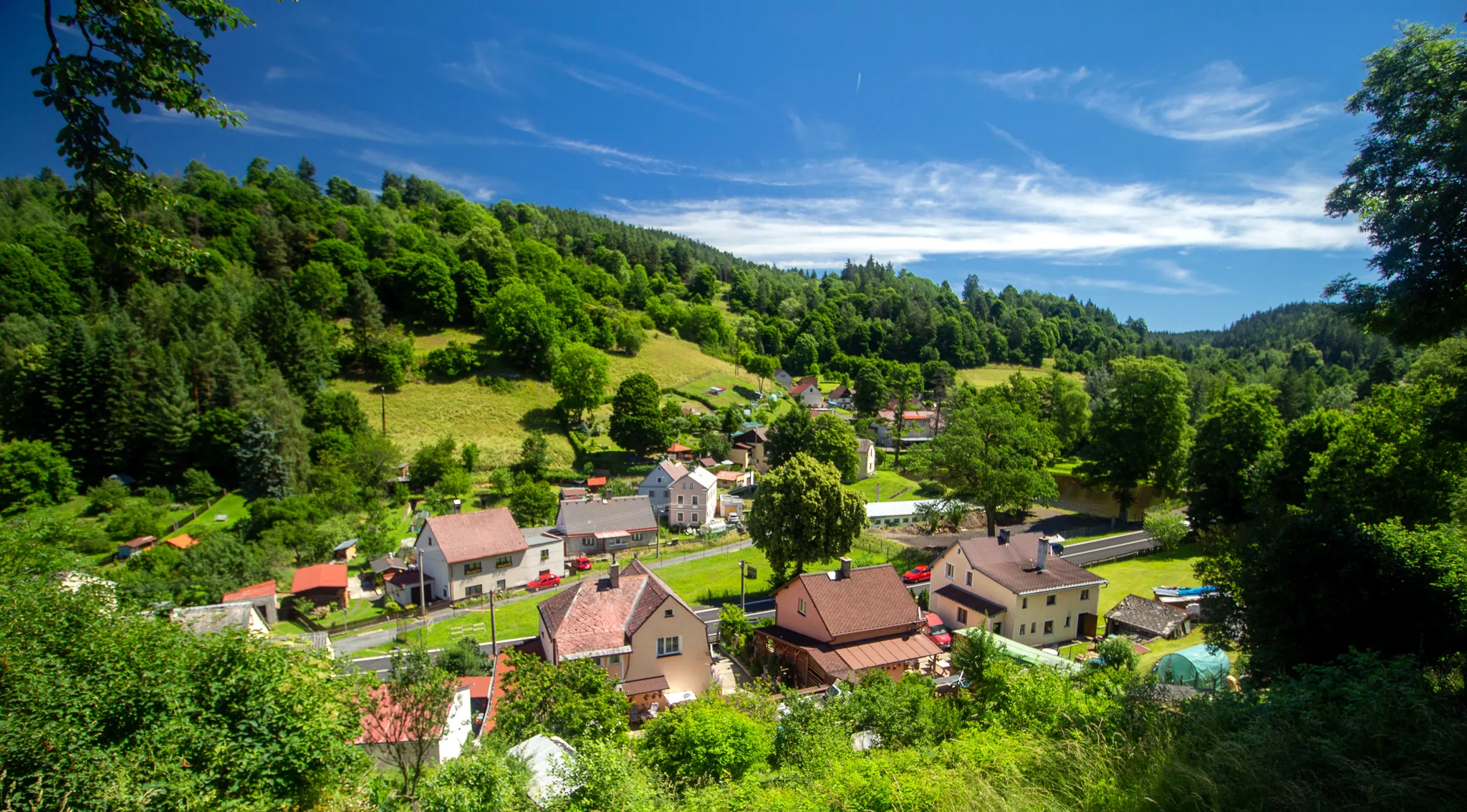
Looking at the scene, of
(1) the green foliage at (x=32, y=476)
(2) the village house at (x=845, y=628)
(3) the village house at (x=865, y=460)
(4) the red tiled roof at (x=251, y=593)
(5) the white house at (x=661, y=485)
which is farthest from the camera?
(3) the village house at (x=865, y=460)

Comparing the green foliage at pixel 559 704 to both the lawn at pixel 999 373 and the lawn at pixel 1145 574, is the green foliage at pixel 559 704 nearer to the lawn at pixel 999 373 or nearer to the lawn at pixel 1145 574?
the lawn at pixel 1145 574

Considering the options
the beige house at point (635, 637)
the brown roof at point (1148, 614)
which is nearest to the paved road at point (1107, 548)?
the brown roof at point (1148, 614)

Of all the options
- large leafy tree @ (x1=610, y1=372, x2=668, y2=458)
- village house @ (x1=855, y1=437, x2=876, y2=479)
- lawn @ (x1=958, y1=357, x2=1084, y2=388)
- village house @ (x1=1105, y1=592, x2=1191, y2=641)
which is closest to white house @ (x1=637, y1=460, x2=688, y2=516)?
large leafy tree @ (x1=610, y1=372, x2=668, y2=458)

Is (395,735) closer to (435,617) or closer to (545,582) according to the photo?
(435,617)

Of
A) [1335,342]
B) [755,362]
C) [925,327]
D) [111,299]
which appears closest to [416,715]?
[111,299]

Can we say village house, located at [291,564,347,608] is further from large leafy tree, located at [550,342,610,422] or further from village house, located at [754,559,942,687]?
large leafy tree, located at [550,342,610,422]

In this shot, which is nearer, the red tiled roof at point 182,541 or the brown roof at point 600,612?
the brown roof at point 600,612

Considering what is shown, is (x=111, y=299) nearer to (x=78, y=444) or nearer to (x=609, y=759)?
(x=78, y=444)

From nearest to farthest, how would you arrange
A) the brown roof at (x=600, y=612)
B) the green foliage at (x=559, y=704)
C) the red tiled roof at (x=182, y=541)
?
the green foliage at (x=559, y=704) → the brown roof at (x=600, y=612) → the red tiled roof at (x=182, y=541)
